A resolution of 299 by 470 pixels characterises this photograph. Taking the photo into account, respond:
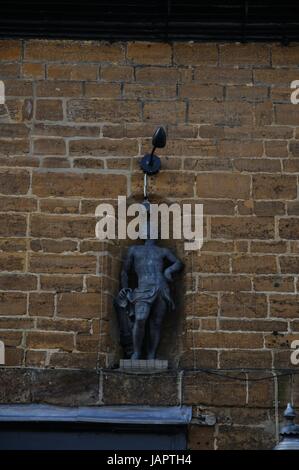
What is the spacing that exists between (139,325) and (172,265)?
1.65 ft

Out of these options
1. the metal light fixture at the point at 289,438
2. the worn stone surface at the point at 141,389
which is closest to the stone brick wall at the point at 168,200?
the worn stone surface at the point at 141,389

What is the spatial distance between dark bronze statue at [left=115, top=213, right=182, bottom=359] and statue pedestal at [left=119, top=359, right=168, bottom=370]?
5 centimetres

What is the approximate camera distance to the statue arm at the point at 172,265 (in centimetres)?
1048

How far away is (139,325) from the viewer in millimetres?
10344

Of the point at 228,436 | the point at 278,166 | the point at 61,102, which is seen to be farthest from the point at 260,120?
the point at 228,436

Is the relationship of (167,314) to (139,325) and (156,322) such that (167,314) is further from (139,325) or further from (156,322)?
(139,325)

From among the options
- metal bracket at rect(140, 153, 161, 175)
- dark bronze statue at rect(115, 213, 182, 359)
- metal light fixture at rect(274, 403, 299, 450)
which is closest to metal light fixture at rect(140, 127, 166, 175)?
metal bracket at rect(140, 153, 161, 175)

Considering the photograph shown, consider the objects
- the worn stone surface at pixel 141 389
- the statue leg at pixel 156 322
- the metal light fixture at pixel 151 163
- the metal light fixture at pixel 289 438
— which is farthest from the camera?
the metal light fixture at pixel 151 163

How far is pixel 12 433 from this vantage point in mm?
10039

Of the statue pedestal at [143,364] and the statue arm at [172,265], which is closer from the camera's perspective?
the statue pedestal at [143,364]

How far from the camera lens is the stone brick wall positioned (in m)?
10.2

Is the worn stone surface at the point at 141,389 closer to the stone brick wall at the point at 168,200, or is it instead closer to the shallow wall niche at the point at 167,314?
the stone brick wall at the point at 168,200

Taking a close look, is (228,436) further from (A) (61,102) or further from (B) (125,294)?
(A) (61,102)

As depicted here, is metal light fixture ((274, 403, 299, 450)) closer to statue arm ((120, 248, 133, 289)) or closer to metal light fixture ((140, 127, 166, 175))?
statue arm ((120, 248, 133, 289))
